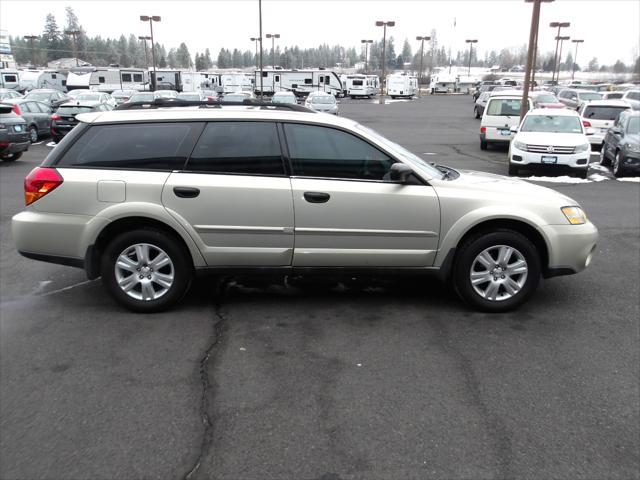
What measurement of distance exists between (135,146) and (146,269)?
105 cm

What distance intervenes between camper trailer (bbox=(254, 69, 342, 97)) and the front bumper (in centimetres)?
5092

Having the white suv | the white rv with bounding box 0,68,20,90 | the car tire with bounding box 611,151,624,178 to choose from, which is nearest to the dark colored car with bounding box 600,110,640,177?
the car tire with bounding box 611,151,624,178

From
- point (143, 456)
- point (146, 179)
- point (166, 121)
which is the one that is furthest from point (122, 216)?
point (143, 456)

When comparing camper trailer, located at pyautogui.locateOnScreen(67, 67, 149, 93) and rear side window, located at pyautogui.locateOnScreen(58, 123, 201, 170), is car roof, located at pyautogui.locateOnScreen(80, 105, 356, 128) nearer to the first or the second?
rear side window, located at pyautogui.locateOnScreen(58, 123, 201, 170)

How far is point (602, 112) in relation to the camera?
1975 centimetres

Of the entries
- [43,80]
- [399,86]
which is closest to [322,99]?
[43,80]

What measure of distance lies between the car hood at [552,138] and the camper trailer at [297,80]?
4190cm

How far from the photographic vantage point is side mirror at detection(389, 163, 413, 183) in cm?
474

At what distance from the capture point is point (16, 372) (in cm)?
392

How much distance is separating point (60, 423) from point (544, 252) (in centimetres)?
397

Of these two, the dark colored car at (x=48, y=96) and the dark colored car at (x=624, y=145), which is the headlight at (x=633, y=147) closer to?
the dark colored car at (x=624, y=145)

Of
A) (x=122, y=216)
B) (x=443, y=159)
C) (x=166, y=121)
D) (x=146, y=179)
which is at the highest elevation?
(x=166, y=121)

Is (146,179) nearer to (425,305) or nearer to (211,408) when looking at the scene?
(211,408)

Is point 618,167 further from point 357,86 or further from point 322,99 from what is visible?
point 357,86
